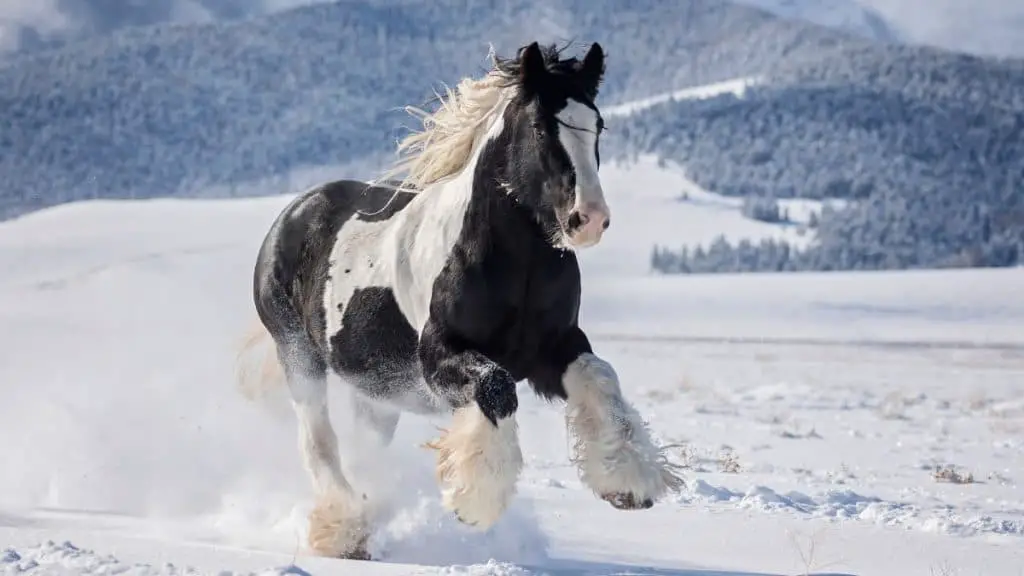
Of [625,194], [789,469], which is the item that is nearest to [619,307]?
[789,469]

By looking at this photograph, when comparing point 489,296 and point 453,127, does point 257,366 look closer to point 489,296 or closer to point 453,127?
point 453,127

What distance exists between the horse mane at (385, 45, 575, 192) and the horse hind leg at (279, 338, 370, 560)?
1191 millimetres

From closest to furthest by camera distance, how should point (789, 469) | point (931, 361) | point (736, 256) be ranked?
Answer: point (789, 469) < point (931, 361) < point (736, 256)

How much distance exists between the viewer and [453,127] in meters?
5.45

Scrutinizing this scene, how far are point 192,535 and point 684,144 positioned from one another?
12261 cm

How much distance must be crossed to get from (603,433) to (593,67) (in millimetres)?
1527

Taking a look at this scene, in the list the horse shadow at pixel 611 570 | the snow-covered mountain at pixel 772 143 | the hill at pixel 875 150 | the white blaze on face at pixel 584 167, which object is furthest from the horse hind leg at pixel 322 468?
the hill at pixel 875 150

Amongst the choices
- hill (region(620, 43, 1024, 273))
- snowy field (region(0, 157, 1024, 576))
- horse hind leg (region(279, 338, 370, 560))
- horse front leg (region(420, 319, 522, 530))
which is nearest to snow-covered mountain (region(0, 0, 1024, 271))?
hill (region(620, 43, 1024, 273))

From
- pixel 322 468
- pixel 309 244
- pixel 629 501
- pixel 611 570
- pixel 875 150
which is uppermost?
pixel 875 150

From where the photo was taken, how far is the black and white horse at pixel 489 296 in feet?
14.7

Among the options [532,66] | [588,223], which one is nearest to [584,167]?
[588,223]

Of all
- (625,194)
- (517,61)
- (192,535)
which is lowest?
(192,535)

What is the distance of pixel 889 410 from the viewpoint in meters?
15.5

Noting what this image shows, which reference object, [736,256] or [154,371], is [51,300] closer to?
[154,371]
